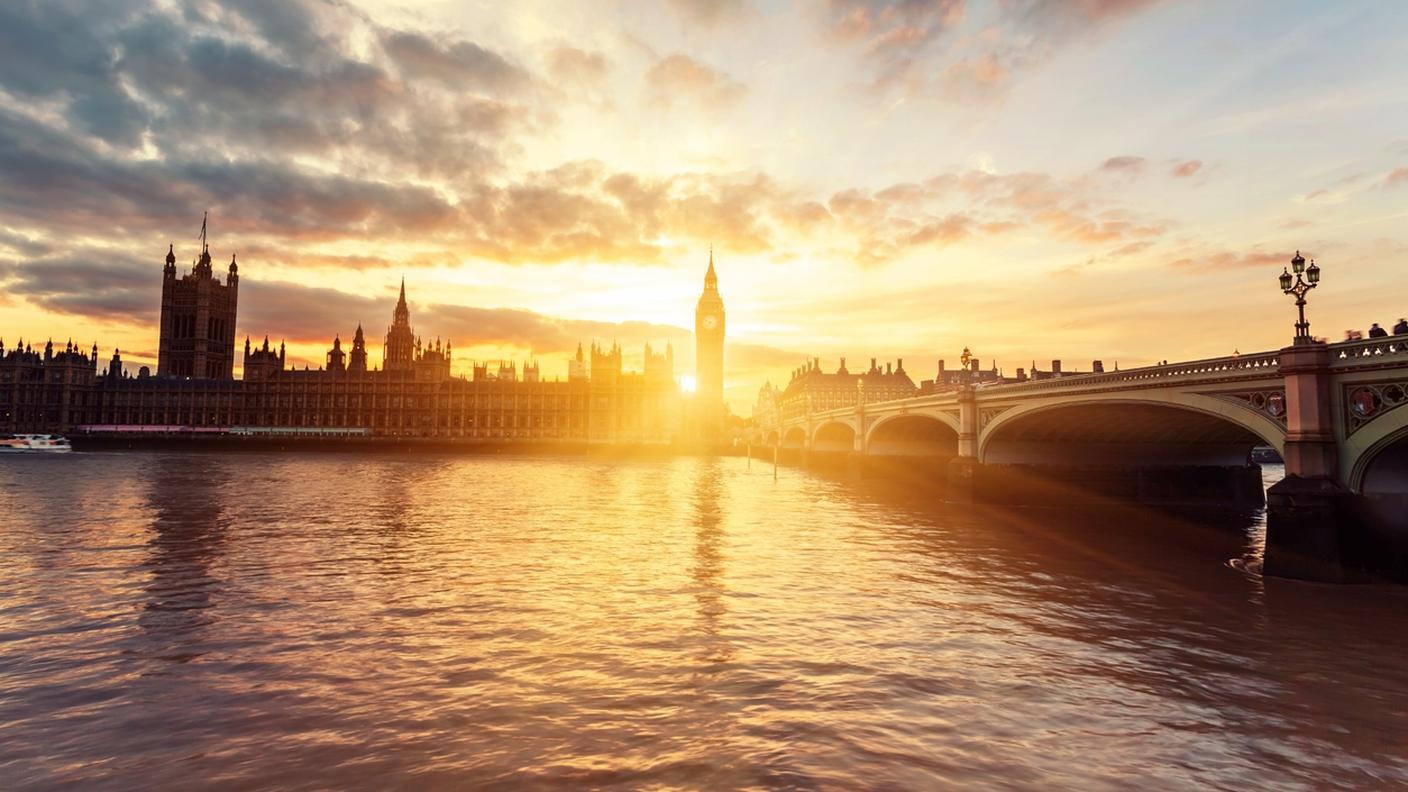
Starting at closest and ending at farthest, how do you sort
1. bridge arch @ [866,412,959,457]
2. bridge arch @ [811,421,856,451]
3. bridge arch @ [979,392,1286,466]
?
bridge arch @ [979,392,1286,466] → bridge arch @ [866,412,959,457] → bridge arch @ [811,421,856,451]

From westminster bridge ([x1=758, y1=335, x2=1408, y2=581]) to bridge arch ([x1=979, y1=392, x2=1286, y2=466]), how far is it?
89 millimetres

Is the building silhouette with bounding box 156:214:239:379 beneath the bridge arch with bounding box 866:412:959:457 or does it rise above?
above

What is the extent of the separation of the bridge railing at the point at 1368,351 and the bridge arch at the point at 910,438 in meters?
35.9

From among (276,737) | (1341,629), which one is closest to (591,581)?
(276,737)

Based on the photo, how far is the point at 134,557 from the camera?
20.5 metres

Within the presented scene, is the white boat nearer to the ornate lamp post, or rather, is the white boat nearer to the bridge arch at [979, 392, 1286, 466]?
the bridge arch at [979, 392, 1286, 466]

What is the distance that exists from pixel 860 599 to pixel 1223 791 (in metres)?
8.86

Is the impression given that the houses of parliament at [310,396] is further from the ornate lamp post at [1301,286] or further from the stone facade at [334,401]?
the ornate lamp post at [1301,286]

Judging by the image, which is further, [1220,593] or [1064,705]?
[1220,593]

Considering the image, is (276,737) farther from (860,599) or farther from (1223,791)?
(860,599)

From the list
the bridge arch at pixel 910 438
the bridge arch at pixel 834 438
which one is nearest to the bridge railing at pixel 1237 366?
the bridge arch at pixel 910 438

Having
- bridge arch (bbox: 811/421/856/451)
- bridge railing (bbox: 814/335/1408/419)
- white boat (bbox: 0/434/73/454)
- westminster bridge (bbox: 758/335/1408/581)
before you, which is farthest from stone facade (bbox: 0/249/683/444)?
bridge railing (bbox: 814/335/1408/419)

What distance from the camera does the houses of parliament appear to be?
5733 inches

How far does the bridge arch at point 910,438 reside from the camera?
59.2 meters
